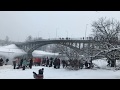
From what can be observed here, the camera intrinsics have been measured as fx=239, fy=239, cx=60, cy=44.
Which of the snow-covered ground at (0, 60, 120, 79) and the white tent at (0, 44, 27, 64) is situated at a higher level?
the white tent at (0, 44, 27, 64)

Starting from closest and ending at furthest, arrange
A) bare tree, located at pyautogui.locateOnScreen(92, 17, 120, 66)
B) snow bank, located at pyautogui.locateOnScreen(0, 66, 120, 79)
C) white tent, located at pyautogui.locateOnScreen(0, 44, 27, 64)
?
snow bank, located at pyautogui.locateOnScreen(0, 66, 120, 79)
bare tree, located at pyautogui.locateOnScreen(92, 17, 120, 66)
white tent, located at pyautogui.locateOnScreen(0, 44, 27, 64)

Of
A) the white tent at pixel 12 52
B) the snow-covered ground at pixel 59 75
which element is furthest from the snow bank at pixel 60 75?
the white tent at pixel 12 52

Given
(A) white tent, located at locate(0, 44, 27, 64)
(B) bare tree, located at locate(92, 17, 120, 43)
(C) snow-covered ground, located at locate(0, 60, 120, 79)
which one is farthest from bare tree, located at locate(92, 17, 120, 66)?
(A) white tent, located at locate(0, 44, 27, 64)

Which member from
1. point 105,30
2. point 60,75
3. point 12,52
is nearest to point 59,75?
point 60,75

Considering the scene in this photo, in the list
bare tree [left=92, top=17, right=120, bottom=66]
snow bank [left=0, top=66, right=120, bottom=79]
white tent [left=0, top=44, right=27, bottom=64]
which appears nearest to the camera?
snow bank [left=0, top=66, right=120, bottom=79]

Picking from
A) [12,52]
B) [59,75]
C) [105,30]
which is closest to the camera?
[59,75]

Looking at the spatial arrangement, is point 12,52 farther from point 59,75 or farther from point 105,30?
point 59,75

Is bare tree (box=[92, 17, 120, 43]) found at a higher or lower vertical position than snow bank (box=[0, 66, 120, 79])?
higher

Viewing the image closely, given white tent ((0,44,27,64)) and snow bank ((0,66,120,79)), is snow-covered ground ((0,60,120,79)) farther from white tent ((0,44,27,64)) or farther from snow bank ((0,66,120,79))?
white tent ((0,44,27,64))

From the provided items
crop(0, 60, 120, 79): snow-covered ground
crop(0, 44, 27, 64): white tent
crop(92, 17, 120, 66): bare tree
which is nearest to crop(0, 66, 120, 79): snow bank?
crop(0, 60, 120, 79): snow-covered ground

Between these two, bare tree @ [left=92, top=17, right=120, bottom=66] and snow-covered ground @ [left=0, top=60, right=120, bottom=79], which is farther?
bare tree @ [left=92, top=17, right=120, bottom=66]

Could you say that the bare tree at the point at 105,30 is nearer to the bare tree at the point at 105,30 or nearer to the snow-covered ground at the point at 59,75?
the bare tree at the point at 105,30

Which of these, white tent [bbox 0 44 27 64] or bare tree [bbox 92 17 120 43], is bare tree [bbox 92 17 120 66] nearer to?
bare tree [bbox 92 17 120 43]
